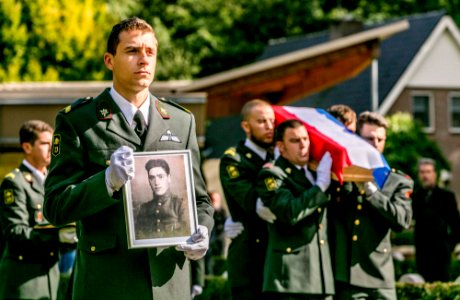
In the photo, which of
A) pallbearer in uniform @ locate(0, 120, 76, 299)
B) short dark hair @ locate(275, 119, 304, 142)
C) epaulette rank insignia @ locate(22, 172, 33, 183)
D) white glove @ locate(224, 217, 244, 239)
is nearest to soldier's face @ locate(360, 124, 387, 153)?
short dark hair @ locate(275, 119, 304, 142)

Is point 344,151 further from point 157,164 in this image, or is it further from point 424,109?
point 424,109

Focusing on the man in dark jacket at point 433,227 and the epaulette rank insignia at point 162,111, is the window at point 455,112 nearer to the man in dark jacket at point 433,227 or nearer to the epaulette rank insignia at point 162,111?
the man in dark jacket at point 433,227

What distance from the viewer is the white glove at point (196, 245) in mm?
4582

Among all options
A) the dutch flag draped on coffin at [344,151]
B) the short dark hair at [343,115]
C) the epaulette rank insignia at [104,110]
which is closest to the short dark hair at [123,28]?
the epaulette rank insignia at [104,110]

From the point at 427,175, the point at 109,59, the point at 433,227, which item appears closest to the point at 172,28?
the point at 427,175

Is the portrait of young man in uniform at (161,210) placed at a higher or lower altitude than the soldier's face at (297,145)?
lower

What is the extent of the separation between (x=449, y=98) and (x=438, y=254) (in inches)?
1154

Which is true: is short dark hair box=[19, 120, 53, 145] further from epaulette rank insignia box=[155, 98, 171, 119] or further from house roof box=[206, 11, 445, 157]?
house roof box=[206, 11, 445, 157]

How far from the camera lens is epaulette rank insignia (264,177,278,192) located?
24.8ft

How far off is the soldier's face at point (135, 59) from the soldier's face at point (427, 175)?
8409mm

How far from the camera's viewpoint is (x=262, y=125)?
8734 millimetres

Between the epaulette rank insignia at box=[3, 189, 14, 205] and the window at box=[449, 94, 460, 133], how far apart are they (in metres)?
34.7

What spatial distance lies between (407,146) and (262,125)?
2519 centimetres

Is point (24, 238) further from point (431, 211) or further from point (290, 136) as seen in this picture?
point (431, 211)
